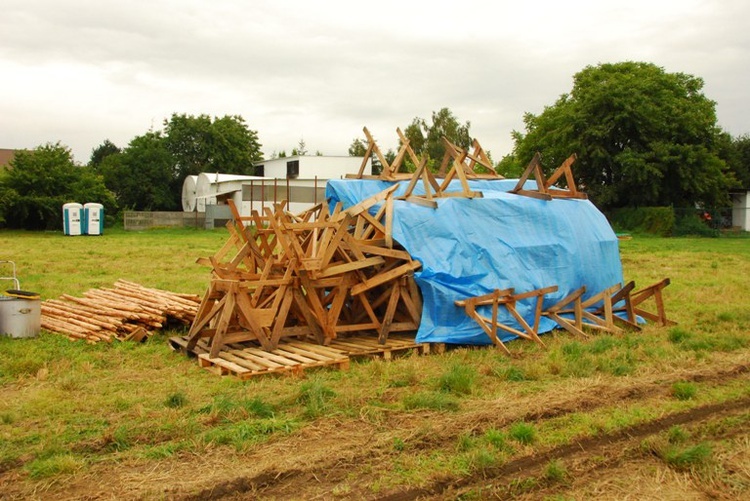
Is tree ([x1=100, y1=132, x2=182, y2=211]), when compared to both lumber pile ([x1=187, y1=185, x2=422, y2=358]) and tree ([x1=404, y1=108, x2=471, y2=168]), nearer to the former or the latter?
tree ([x1=404, y1=108, x2=471, y2=168])

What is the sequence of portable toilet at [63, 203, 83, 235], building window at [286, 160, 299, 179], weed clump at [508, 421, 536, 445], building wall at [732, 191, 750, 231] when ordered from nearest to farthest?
weed clump at [508, 421, 536, 445] → portable toilet at [63, 203, 83, 235] → building wall at [732, 191, 750, 231] → building window at [286, 160, 299, 179]

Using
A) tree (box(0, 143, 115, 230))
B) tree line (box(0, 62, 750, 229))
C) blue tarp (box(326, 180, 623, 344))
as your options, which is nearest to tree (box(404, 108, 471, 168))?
tree line (box(0, 62, 750, 229))

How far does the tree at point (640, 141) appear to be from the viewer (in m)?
41.4

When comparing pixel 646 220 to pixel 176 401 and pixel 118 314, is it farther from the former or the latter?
pixel 176 401

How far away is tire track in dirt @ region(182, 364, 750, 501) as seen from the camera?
4678 millimetres

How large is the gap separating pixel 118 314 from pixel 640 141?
38.3 m

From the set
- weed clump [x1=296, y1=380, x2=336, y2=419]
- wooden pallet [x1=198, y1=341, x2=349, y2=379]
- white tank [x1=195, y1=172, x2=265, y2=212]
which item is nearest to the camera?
weed clump [x1=296, y1=380, x2=336, y2=419]

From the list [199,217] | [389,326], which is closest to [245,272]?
[389,326]

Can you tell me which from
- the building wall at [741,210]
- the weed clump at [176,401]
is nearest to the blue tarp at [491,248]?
the weed clump at [176,401]

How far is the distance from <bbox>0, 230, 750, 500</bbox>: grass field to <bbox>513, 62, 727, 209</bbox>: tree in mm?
34151

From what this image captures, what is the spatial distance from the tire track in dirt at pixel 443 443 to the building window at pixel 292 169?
4652 centimetres

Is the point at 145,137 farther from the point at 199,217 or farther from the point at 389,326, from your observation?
the point at 389,326

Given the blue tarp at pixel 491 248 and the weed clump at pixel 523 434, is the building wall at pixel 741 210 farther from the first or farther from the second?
the weed clump at pixel 523 434

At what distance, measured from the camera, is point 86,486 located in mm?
4707
